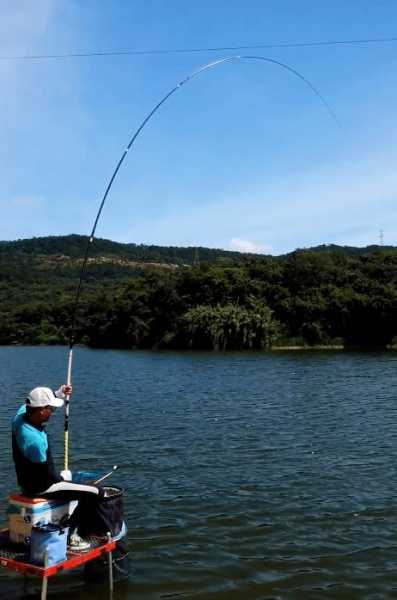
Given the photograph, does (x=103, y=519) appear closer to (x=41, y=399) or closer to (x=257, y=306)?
(x=41, y=399)

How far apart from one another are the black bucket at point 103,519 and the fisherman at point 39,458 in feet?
0.68

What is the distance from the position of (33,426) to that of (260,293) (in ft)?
314

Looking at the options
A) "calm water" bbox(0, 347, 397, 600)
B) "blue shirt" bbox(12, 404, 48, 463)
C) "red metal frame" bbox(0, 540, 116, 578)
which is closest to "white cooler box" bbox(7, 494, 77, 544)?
"red metal frame" bbox(0, 540, 116, 578)

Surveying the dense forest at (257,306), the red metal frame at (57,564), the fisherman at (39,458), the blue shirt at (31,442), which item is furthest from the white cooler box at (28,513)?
the dense forest at (257,306)

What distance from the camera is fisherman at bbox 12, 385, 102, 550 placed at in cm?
827

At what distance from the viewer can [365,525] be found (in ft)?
37.2

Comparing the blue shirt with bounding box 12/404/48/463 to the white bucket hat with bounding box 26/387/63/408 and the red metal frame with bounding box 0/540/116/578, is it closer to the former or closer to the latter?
the white bucket hat with bounding box 26/387/63/408

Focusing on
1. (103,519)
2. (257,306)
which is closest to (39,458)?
(103,519)

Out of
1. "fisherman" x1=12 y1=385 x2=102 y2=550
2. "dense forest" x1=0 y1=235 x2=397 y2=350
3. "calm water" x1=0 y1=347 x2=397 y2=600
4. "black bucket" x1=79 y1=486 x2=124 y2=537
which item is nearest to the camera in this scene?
"fisherman" x1=12 y1=385 x2=102 y2=550

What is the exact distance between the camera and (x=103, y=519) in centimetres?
873

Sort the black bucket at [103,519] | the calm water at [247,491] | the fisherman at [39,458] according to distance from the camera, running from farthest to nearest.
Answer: the calm water at [247,491], the black bucket at [103,519], the fisherman at [39,458]

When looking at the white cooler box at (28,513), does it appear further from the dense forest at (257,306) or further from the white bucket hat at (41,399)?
the dense forest at (257,306)

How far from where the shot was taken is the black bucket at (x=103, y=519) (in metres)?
8.70

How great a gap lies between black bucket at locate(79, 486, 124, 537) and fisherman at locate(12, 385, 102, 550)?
0.68 feet
